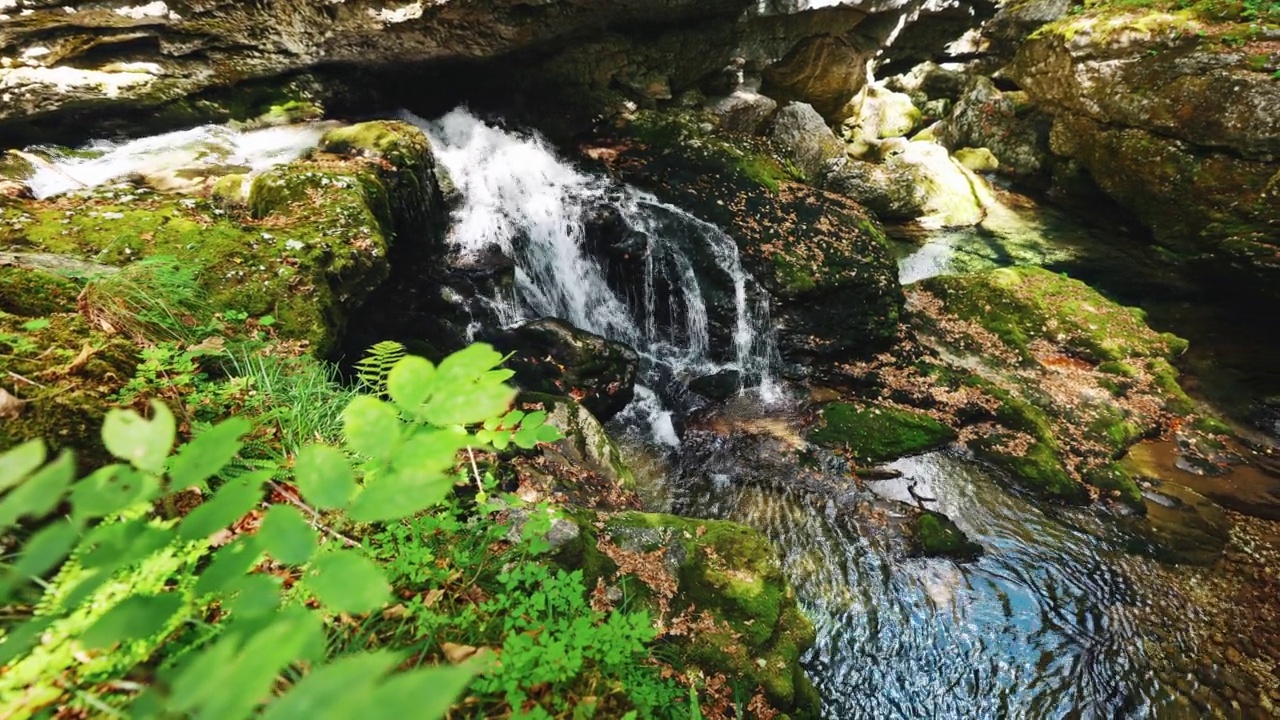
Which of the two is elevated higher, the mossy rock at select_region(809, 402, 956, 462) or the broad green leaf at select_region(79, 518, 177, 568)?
the broad green leaf at select_region(79, 518, 177, 568)

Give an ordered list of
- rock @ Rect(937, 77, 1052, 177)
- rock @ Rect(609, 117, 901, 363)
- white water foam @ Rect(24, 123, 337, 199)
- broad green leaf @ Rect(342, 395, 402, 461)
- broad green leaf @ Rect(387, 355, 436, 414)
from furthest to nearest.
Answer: rock @ Rect(937, 77, 1052, 177)
rock @ Rect(609, 117, 901, 363)
white water foam @ Rect(24, 123, 337, 199)
broad green leaf @ Rect(387, 355, 436, 414)
broad green leaf @ Rect(342, 395, 402, 461)

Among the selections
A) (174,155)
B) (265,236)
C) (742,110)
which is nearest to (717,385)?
(265,236)

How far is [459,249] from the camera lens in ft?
23.2

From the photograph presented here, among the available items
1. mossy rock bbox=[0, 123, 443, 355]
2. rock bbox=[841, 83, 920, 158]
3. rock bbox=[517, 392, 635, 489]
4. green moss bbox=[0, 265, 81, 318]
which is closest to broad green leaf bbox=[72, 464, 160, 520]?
green moss bbox=[0, 265, 81, 318]

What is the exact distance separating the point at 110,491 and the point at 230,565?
0.72 feet

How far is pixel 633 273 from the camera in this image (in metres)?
8.02

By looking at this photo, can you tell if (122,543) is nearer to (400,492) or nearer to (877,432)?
(400,492)

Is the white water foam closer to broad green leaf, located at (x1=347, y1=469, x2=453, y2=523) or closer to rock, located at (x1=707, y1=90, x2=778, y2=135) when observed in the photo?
broad green leaf, located at (x1=347, y1=469, x2=453, y2=523)

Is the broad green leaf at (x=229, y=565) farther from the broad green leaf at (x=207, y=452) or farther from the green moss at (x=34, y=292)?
the green moss at (x=34, y=292)

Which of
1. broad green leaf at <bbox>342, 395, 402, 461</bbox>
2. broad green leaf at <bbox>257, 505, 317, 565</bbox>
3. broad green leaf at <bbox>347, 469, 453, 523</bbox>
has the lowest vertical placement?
broad green leaf at <bbox>257, 505, 317, 565</bbox>

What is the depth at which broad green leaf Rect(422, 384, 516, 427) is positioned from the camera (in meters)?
1.06

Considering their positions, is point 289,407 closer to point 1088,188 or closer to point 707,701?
point 707,701

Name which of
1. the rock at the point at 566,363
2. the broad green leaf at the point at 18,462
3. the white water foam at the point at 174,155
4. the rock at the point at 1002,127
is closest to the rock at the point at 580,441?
the rock at the point at 566,363

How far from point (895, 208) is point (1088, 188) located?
4088mm
